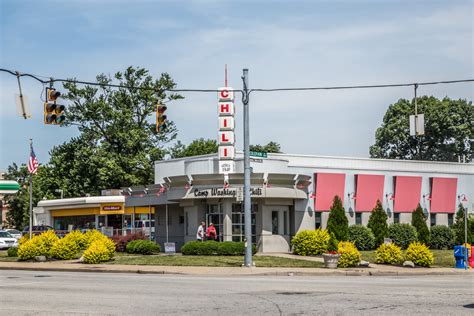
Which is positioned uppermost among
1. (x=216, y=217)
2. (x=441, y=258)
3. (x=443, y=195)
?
(x=443, y=195)

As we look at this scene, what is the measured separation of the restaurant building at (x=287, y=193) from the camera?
40.2 meters

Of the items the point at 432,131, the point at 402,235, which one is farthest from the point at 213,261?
the point at 432,131

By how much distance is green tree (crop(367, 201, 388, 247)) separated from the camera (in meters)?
44.1

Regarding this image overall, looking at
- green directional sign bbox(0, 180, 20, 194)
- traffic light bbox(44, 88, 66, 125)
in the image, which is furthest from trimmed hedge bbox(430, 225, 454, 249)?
green directional sign bbox(0, 180, 20, 194)

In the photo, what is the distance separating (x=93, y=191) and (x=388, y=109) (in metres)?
38.3

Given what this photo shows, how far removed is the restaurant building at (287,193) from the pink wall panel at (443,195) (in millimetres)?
68

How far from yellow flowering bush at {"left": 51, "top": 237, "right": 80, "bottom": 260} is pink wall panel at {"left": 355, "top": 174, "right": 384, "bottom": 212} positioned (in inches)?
725

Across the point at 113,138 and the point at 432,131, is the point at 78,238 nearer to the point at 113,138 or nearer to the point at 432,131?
the point at 113,138

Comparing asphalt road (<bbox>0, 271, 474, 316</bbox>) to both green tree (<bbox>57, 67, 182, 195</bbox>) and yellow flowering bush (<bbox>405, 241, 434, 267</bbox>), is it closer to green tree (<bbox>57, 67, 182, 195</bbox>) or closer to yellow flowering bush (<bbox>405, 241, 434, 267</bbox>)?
yellow flowering bush (<bbox>405, 241, 434, 267</bbox>)

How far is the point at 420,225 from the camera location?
45312 millimetres

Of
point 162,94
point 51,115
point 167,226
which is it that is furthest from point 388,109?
point 51,115

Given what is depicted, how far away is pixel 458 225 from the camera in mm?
46156

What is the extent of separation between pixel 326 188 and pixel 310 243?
7888 millimetres

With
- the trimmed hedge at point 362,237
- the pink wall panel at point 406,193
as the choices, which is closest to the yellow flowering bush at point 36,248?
the trimmed hedge at point 362,237
